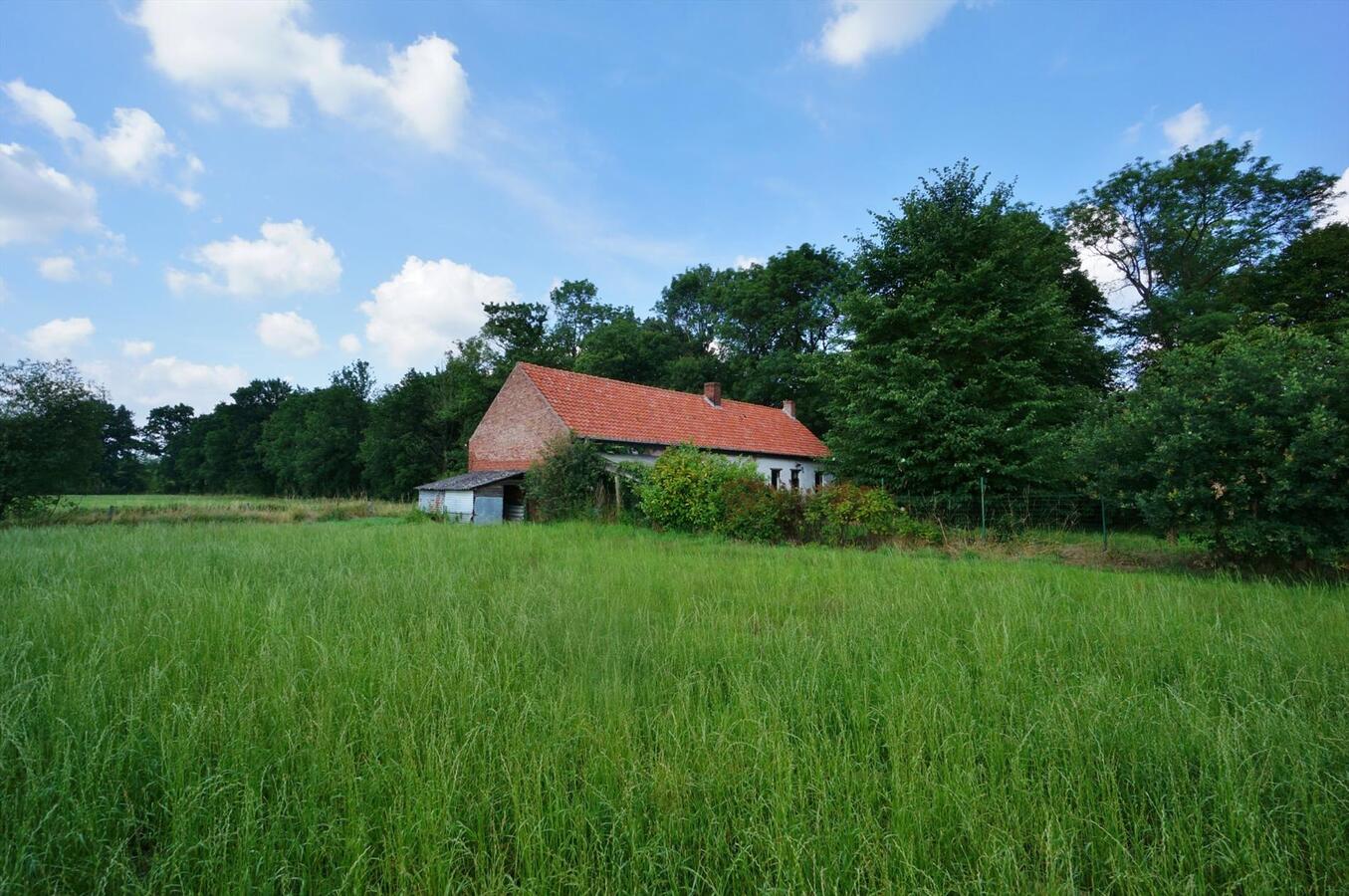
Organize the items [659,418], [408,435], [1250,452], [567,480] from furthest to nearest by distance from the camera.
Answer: [408,435]
[659,418]
[567,480]
[1250,452]

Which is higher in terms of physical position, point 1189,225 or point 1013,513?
point 1189,225

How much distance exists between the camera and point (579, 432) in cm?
2172

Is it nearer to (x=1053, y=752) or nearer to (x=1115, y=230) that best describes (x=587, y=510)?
(x=1053, y=752)

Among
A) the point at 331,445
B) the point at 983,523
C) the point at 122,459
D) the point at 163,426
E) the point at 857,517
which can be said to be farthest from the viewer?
the point at 163,426

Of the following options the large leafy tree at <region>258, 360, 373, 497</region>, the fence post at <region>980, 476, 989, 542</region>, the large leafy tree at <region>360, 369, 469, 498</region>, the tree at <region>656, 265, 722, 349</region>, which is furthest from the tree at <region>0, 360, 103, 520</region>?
the tree at <region>656, 265, 722, 349</region>

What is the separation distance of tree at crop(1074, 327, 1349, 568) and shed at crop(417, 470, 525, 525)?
19482 millimetres

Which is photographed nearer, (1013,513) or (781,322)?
(1013,513)

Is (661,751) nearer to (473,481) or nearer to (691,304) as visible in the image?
(473,481)

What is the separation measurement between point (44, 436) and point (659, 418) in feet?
84.6

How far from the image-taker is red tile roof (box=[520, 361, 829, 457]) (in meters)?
23.2

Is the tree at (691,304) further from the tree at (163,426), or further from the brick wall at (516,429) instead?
the tree at (163,426)

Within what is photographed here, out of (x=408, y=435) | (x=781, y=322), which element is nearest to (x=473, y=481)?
(x=408, y=435)

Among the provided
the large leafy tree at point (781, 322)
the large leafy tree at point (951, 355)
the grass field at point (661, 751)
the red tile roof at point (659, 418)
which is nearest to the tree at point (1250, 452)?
the grass field at point (661, 751)

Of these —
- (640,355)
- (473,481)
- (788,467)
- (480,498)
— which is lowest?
(480,498)
